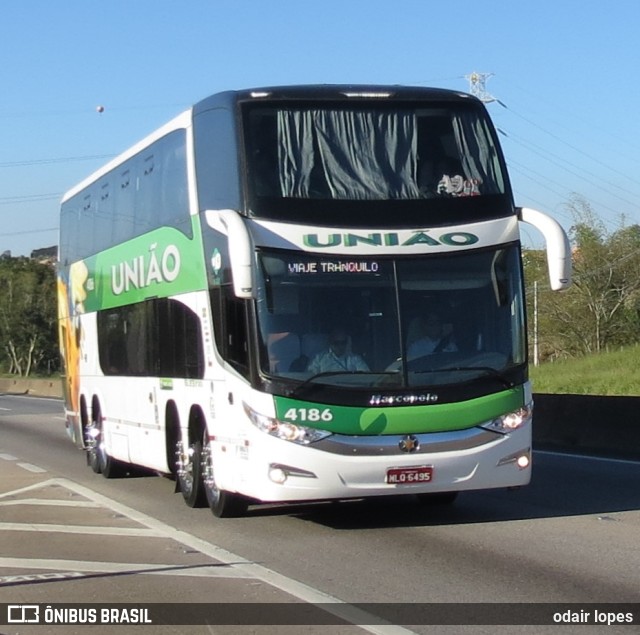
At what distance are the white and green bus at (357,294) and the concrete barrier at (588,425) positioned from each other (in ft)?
22.3

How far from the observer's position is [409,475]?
1164 cm

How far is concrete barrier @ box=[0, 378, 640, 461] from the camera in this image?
18.6 meters

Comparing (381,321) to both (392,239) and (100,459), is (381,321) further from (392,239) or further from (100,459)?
(100,459)

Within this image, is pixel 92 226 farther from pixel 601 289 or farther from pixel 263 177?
pixel 601 289

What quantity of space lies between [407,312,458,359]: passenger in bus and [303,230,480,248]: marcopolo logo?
680mm

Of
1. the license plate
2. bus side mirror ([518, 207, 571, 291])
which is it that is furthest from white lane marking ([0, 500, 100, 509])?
bus side mirror ([518, 207, 571, 291])

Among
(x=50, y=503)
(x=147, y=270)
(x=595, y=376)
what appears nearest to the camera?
(x=50, y=503)

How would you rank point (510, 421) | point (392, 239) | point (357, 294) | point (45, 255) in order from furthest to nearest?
point (45, 255) → point (510, 421) → point (392, 239) → point (357, 294)

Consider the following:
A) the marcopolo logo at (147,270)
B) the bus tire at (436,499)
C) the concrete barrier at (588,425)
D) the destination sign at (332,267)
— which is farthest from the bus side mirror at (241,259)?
the concrete barrier at (588,425)

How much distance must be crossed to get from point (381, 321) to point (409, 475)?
1.40m

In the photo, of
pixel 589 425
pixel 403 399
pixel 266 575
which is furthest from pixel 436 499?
pixel 589 425

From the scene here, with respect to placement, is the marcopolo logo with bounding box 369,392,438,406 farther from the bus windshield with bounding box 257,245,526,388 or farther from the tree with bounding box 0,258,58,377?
the tree with bounding box 0,258,58,377

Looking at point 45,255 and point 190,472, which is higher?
point 45,255

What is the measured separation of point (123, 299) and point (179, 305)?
3.00 m
